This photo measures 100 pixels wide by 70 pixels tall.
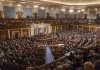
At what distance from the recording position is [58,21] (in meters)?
39.2

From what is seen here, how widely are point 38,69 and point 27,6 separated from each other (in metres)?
33.4

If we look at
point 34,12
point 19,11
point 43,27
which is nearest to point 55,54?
point 43,27

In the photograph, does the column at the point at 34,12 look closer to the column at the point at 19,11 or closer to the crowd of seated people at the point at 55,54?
the column at the point at 19,11

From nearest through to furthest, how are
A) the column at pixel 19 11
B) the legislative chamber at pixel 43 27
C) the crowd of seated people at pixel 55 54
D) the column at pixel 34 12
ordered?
1. the crowd of seated people at pixel 55 54
2. the legislative chamber at pixel 43 27
3. the column at pixel 19 11
4. the column at pixel 34 12

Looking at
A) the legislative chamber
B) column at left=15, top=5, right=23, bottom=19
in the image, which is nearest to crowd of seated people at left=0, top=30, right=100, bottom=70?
the legislative chamber

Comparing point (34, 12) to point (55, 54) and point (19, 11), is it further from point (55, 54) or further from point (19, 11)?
point (55, 54)

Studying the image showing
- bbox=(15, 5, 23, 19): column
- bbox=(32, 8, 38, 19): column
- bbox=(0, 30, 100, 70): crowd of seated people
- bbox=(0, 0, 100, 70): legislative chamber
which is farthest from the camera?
bbox=(32, 8, 38, 19): column

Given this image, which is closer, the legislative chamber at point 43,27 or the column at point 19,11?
the legislative chamber at point 43,27

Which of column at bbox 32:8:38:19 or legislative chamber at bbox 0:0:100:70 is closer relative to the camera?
legislative chamber at bbox 0:0:100:70

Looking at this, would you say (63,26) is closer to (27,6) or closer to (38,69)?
(27,6)

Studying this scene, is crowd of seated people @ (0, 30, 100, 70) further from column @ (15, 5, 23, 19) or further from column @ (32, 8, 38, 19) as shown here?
column @ (32, 8, 38, 19)

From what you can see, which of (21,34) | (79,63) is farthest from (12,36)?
(79,63)

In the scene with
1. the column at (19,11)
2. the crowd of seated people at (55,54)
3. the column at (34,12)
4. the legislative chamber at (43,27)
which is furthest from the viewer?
the column at (34,12)

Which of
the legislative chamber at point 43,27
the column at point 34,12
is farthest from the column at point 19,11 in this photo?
the column at point 34,12
